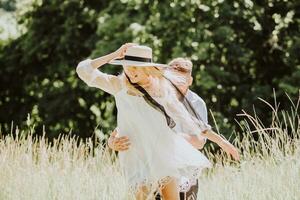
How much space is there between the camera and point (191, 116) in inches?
209

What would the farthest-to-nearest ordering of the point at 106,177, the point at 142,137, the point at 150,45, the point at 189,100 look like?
the point at 150,45
the point at 106,177
the point at 189,100
the point at 142,137

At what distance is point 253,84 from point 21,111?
5.05 meters

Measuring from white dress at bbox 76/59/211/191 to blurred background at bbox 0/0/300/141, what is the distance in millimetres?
7619

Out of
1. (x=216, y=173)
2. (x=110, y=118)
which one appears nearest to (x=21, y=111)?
(x=110, y=118)

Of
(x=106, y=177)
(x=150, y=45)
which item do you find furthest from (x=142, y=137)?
(x=150, y=45)

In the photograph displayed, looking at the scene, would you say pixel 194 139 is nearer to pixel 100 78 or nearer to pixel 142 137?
pixel 142 137

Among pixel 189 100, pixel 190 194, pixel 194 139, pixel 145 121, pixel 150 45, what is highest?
pixel 145 121

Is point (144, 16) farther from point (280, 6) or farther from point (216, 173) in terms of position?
point (216, 173)

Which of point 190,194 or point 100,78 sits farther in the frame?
point 190,194

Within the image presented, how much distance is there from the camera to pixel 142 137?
16.0 ft

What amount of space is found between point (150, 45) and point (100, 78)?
9.60 meters

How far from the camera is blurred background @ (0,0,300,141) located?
47.8 ft

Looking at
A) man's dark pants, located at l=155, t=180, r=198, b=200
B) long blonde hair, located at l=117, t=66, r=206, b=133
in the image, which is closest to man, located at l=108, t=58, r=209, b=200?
man's dark pants, located at l=155, t=180, r=198, b=200

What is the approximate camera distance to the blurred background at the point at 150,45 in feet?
47.8
